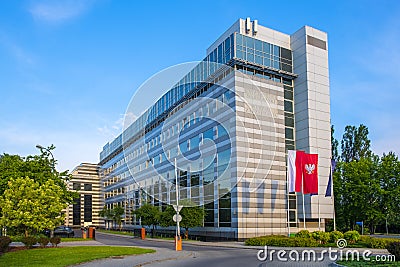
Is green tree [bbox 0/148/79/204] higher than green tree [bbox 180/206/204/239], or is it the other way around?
green tree [bbox 0/148/79/204]

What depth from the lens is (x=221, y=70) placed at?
53719 mm

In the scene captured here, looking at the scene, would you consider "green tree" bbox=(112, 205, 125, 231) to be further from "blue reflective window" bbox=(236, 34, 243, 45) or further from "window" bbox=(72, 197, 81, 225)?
"blue reflective window" bbox=(236, 34, 243, 45)

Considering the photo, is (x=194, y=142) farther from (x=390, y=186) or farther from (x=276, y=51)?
(x=390, y=186)

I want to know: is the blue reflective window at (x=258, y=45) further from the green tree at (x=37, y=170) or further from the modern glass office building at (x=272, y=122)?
the green tree at (x=37, y=170)

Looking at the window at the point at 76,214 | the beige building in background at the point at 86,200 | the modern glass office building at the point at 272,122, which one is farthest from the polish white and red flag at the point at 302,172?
the window at the point at 76,214

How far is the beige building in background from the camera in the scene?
5851 inches

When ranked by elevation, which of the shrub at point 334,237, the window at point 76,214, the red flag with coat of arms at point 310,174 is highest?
the red flag with coat of arms at point 310,174

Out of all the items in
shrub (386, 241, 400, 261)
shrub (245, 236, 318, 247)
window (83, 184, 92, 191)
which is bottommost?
shrub (245, 236, 318, 247)

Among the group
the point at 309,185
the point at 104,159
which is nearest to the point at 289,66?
the point at 309,185

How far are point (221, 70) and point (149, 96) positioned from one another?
1561 inches

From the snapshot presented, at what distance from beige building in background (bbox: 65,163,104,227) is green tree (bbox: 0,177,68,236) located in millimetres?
111154

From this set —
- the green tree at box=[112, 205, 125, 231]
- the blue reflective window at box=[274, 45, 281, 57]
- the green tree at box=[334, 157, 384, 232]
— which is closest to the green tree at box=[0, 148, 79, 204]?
the blue reflective window at box=[274, 45, 281, 57]

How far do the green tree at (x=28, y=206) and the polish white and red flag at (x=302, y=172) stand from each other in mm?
24523

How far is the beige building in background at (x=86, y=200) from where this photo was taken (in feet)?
488
